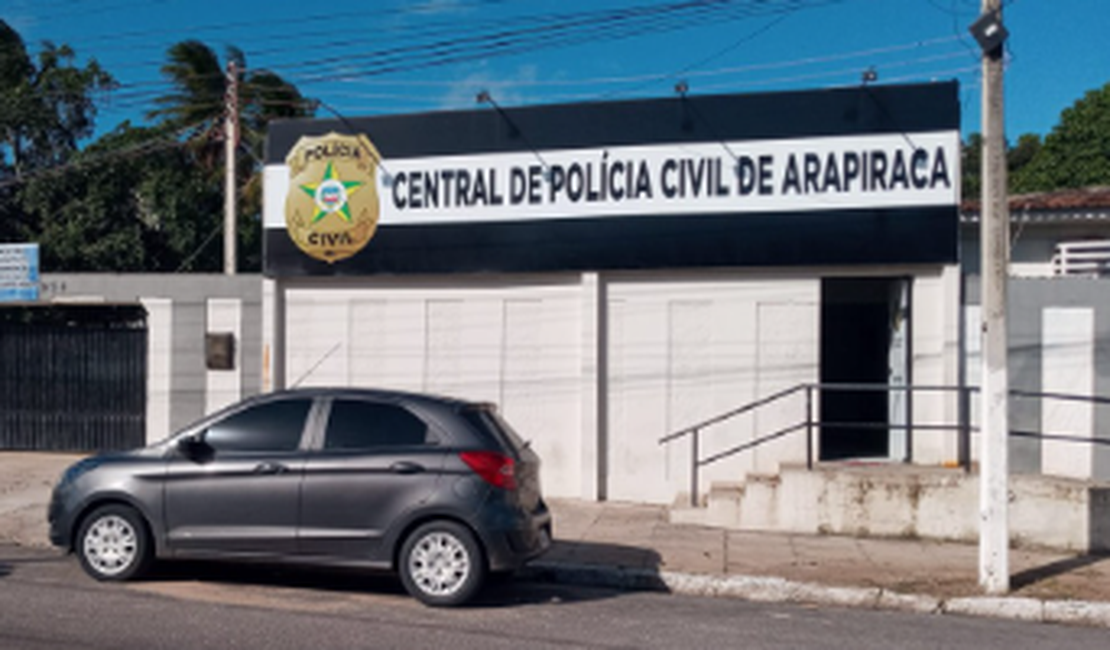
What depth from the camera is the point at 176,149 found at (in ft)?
83.8

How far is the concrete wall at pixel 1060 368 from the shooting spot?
11.9 metres

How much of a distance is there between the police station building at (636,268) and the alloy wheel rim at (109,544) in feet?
19.0

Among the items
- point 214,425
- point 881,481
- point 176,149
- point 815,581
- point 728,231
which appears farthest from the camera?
point 176,149

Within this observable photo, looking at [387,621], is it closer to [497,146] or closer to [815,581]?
[815,581]

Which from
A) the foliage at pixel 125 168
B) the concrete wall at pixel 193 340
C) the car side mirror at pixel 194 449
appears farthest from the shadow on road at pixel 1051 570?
the foliage at pixel 125 168

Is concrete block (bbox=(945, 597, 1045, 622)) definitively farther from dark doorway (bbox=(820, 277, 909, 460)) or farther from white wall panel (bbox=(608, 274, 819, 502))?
dark doorway (bbox=(820, 277, 909, 460))

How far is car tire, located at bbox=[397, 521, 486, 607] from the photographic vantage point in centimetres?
800

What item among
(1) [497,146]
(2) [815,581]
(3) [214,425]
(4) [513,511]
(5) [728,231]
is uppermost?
(1) [497,146]

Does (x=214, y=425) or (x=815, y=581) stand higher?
(x=214, y=425)

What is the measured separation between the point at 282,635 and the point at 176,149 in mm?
20607

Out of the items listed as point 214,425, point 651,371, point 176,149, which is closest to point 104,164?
point 176,149

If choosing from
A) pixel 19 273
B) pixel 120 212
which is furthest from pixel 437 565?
pixel 120 212

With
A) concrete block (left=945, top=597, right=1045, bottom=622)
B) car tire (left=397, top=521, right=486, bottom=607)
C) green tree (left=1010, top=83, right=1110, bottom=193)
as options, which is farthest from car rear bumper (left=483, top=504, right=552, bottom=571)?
green tree (left=1010, top=83, right=1110, bottom=193)

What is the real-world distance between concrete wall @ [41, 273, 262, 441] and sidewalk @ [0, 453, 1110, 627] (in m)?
2.55
